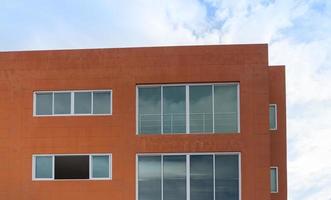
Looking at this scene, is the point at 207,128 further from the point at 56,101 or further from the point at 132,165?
the point at 56,101

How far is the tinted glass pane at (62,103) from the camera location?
2398 centimetres

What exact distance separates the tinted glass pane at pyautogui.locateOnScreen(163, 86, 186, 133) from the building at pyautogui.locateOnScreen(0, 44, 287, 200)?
0.12 feet

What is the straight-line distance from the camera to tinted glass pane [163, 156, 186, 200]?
903 inches

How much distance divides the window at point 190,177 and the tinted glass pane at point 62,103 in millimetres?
3548

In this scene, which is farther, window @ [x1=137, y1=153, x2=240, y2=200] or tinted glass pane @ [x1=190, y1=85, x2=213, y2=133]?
tinted glass pane @ [x1=190, y1=85, x2=213, y2=133]

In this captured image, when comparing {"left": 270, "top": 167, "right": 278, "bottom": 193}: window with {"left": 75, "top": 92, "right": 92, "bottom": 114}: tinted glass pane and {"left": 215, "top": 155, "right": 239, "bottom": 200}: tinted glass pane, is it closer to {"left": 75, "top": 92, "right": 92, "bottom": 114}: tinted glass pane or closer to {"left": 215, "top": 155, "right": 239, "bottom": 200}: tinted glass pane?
{"left": 215, "top": 155, "right": 239, "bottom": 200}: tinted glass pane

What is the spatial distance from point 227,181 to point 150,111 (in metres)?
3.69

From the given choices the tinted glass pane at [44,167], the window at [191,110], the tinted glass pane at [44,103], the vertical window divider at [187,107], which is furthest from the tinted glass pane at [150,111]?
the tinted glass pane at [44,167]

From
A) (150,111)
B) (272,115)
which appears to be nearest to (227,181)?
(150,111)

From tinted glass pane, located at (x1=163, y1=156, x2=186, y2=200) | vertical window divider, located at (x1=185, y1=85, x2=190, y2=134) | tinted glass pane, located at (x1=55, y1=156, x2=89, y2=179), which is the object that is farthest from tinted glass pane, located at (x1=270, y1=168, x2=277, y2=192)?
tinted glass pane, located at (x1=55, y1=156, x2=89, y2=179)

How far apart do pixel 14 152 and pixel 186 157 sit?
629 centimetres

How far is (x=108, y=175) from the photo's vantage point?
23422mm

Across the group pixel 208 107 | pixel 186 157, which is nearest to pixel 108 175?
pixel 186 157

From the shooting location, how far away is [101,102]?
23875mm
